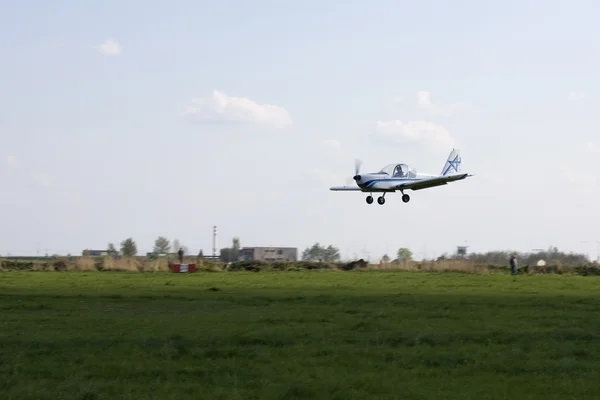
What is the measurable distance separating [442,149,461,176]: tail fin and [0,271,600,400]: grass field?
32248 millimetres

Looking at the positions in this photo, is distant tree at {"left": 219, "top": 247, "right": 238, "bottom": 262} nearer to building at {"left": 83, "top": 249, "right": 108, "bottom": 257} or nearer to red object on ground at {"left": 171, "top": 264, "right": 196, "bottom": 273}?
building at {"left": 83, "top": 249, "right": 108, "bottom": 257}

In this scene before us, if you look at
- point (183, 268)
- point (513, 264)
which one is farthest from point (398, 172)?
point (183, 268)

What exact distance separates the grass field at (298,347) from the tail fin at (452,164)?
32.2 meters

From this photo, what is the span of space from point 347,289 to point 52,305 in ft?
49.5

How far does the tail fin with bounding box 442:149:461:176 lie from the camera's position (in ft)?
221

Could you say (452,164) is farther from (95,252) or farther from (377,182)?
(95,252)

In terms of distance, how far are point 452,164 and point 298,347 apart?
49580 millimetres

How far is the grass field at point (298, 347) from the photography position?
15242 mm

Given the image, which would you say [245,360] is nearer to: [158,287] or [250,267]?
[158,287]

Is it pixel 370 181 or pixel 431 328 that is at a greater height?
pixel 370 181

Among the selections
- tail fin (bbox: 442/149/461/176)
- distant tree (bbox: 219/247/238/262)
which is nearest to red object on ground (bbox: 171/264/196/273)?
tail fin (bbox: 442/149/461/176)

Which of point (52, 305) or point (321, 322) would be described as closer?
point (321, 322)

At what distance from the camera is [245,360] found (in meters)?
18.2

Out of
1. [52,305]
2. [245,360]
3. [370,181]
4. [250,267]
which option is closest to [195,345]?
[245,360]
